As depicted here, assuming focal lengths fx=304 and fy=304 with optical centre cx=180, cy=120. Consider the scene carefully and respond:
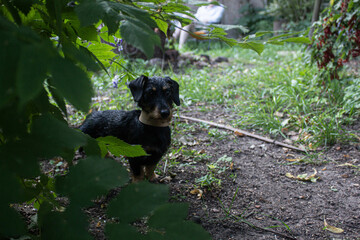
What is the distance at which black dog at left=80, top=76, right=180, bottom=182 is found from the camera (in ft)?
7.82

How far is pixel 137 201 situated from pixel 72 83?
0.92ft

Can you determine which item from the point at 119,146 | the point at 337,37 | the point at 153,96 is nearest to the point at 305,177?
the point at 153,96

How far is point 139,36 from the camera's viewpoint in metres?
0.69

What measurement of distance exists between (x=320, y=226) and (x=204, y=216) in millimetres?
781

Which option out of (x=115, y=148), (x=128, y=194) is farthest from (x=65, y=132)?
(x=115, y=148)

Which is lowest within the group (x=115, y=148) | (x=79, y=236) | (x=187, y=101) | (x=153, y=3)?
(x=187, y=101)

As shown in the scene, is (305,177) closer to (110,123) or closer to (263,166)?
(263,166)

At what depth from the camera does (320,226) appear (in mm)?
2047

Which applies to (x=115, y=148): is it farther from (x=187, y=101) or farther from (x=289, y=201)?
(x=187, y=101)

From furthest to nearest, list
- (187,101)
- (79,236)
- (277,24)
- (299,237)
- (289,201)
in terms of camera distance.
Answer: (277,24) → (187,101) → (289,201) → (299,237) → (79,236)

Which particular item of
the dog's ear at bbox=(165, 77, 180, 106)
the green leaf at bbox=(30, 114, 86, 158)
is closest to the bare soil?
the dog's ear at bbox=(165, 77, 180, 106)

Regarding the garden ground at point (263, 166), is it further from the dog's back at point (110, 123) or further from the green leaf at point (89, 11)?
the green leaf at point (89, 11)

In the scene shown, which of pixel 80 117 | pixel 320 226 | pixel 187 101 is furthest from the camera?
pixel 187 101

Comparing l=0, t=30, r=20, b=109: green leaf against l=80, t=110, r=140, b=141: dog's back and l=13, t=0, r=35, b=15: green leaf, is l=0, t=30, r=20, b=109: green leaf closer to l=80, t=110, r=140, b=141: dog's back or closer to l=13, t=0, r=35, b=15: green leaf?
l=13, t=0, r=35, b=15: green leaf
